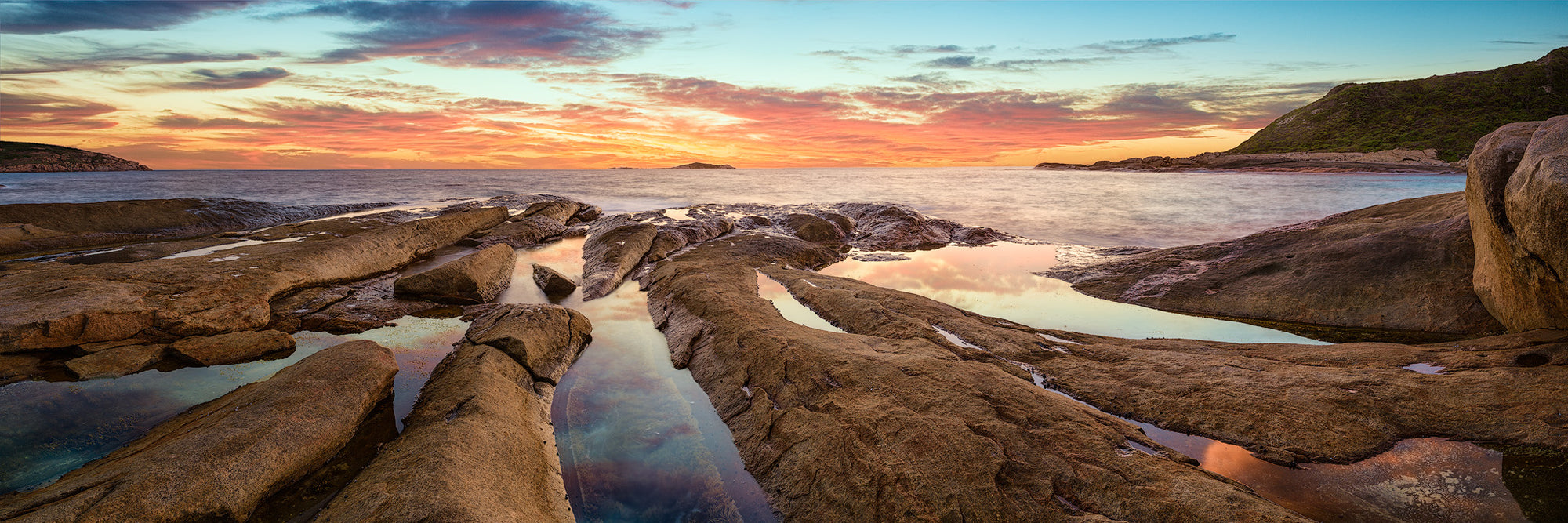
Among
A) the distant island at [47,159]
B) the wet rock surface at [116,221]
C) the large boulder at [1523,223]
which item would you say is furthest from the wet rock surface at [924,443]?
the distant island at [47,159]

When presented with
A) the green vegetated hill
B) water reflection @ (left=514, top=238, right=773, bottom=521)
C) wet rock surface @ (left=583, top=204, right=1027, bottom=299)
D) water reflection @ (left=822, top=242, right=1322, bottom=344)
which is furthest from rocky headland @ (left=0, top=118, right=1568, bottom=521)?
the green vegetated hill

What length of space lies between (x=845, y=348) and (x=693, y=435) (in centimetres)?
202

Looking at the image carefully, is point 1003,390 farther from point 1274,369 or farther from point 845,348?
point 1274,369

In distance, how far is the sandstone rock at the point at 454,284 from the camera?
10.4 metres

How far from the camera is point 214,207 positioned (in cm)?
2209

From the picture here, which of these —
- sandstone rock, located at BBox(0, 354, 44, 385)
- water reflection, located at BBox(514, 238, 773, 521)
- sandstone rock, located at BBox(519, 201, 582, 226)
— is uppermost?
sandstone rock, located at BBox(519, 201, 582, 226)

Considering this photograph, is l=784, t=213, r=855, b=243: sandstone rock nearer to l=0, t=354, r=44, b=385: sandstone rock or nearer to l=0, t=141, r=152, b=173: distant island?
l=0, t=354, r=44, b=385: sandstone rock

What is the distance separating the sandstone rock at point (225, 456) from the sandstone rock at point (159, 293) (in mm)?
3137

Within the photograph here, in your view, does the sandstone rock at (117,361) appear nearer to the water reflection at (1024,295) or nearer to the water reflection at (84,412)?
the water reflection at (84,412)

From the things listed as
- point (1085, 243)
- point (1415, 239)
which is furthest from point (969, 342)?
point (1085, 243)

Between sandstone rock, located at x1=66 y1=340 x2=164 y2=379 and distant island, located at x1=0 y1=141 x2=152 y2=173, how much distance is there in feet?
479

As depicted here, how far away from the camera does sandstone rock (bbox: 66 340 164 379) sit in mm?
6152

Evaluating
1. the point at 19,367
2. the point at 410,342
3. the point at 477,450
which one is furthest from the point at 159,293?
the point at 477,450

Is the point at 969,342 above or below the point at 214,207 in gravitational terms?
below
